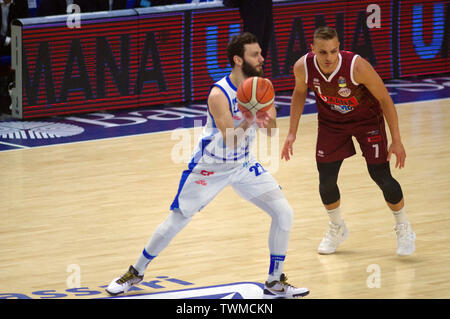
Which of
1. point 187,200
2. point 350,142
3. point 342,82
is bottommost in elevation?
point 187,200

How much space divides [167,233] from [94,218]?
7.29ft

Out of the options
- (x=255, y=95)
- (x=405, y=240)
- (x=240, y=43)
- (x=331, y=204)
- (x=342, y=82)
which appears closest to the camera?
(x=255, y=95)

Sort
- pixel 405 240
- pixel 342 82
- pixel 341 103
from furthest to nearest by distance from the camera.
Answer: pixel 405 240 < pixel 341 103 < pixel 342 82

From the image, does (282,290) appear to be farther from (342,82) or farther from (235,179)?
(342,82)

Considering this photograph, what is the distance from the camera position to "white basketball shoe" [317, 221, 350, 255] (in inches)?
297

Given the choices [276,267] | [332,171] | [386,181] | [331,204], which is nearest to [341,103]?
[332,171]

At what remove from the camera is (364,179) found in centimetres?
979

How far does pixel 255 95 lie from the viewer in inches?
241

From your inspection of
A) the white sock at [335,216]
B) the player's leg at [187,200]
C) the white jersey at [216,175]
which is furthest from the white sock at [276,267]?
the white sock at [335,216]

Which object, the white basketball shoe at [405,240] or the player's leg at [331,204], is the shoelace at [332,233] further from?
the white basketball shoe at [405,240]

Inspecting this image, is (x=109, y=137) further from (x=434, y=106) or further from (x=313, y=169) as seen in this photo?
(x=434, y=106)

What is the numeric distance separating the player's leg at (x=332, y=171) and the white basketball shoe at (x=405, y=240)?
448 millimetres

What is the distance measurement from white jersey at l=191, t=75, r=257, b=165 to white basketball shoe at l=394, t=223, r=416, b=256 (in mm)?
1563

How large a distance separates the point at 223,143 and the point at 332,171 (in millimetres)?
1312
